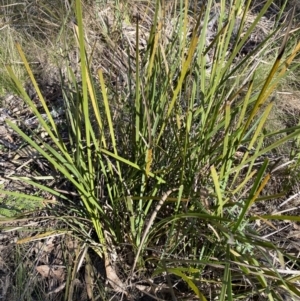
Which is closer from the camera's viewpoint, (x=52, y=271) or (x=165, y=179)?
(x=165, y=179)

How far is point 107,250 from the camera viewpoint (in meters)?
1.23

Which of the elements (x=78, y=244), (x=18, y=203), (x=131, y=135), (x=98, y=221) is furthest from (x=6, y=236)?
(x=131, y=135)

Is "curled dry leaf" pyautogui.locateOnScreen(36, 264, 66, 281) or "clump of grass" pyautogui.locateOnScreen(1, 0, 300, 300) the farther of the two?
"curled dry leaf" pyautogui.locateOnScreen(36, 264, 66, 281)

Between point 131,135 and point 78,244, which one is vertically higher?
point 131,135

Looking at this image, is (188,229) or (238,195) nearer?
(188,229)

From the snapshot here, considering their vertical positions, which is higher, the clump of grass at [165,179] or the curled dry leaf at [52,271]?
the clump of grass at [165,179]

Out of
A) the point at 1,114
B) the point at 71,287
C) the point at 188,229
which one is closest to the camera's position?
the point at 188,229

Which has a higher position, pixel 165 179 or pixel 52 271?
pixel 165 179

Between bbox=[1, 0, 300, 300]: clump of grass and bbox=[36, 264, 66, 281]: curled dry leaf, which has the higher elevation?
bbox=[1, 0, 300, 300]: clump of grass

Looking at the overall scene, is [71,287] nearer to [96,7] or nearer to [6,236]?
[6,236]

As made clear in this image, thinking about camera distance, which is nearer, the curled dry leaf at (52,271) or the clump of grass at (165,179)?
the clump of grass at (165,179)

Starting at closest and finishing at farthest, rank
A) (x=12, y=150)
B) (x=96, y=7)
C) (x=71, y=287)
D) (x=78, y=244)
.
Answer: (x=71, y=287) < (x=78, y=244) < (x=12, y=150) < (x=96, y=7)

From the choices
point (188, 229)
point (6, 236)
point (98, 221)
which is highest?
point (188, 229)

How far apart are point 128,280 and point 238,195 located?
395 millimetres
